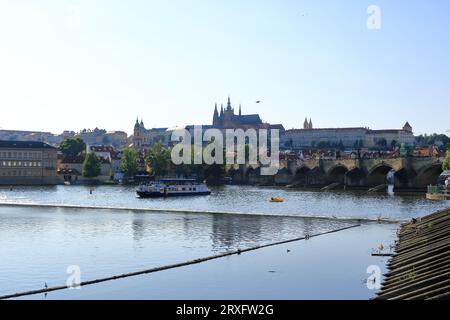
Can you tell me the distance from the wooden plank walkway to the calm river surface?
144 centimetres

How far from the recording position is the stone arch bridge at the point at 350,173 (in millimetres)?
134250

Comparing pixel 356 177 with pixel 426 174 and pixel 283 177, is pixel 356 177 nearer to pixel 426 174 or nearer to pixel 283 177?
pixel 426 174

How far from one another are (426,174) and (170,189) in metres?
47.6

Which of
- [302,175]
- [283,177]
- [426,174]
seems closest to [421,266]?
[426,174]

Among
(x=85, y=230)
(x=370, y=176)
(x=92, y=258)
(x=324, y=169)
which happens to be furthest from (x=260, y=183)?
(x=92, y=258)

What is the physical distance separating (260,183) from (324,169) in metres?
25.0

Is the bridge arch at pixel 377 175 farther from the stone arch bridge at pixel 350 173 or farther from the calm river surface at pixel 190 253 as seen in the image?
the calm river surface at pixel 190 253

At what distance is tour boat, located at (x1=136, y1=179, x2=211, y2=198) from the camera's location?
118625 mm

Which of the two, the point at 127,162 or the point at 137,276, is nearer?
the point at 137,276

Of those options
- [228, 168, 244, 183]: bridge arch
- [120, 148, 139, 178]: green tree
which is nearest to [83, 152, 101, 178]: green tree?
[120, 148, 139, 178]: green tree

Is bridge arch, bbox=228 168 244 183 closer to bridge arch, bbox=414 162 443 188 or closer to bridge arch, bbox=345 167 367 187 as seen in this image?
bridge arch, bbox=345 167 367 187

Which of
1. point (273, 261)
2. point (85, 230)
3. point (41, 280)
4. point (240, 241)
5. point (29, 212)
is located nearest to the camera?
point (41, 280)
